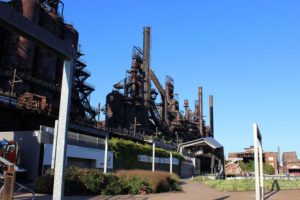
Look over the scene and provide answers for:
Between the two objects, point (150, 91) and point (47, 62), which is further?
point (150, 91)

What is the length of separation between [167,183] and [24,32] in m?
15.2

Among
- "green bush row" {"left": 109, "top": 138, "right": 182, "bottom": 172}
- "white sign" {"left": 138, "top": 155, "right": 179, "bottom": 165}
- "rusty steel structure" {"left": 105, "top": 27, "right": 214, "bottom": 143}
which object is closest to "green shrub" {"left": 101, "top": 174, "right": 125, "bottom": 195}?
"green bush row" {"left": 109, "top": 138, "right": 182, "bottom": 172}

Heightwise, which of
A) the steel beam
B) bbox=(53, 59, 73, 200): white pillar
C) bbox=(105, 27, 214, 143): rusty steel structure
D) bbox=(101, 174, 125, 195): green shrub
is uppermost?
bbox=(105, 27, 214, 143): rusty steel structure

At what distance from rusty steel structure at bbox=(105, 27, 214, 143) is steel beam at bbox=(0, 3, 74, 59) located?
51.7 meters

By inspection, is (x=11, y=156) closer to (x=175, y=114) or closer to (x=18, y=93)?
(x=18, y=93)

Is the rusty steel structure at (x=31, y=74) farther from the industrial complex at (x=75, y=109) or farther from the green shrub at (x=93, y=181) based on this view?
the green shrub at (x=93, y=181)

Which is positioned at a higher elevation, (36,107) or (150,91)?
(150,91)

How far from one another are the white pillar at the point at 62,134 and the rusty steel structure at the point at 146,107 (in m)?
51.4

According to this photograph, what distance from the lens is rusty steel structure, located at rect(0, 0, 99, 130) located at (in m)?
40.4

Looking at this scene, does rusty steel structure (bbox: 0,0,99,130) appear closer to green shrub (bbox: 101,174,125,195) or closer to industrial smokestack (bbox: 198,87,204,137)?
green shrub (bbox: 101,174,125,195)

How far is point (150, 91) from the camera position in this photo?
77938 mm

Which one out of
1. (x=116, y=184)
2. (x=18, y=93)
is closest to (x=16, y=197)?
(x=116, y=184)

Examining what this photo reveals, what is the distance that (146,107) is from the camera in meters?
72.1

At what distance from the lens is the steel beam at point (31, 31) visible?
731 centimetres
